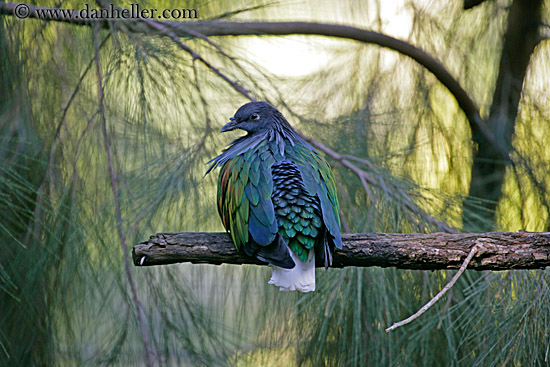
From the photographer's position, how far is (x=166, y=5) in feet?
6.80

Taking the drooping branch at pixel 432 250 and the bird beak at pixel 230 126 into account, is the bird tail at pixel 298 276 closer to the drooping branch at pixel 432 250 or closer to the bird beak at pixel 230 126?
the drooping branch at pixel 432 250

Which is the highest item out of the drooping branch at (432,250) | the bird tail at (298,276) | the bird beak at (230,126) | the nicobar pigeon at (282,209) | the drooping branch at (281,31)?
the drooping branch at (281,31)

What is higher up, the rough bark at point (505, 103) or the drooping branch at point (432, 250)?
the rough bark at point (505, 103)

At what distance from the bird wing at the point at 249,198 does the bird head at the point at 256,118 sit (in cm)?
14

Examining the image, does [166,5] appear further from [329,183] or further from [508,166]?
[508,166]

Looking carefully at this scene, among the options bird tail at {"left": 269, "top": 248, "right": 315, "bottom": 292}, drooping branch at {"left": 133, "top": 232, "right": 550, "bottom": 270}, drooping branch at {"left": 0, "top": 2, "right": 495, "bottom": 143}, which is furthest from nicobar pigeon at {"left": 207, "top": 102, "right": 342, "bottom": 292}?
drooping branch at {"left": 0, "top": 2, "right": 495, "bottom": 143}

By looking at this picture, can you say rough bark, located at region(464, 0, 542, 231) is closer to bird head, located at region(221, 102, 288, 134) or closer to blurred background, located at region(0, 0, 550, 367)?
blurred background, located at region(0, 0, 550, 367)

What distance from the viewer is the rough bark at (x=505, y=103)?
234 cm

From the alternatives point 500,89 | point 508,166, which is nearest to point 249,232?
point 508,166

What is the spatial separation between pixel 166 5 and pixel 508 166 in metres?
1.40

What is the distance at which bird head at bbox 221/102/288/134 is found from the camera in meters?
1.69

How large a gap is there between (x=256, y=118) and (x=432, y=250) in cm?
66

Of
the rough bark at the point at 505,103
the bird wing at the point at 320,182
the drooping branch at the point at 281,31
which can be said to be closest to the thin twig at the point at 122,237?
the drooping branch at the point at 281,31

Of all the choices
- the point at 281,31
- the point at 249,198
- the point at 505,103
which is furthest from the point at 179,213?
the point at 505,103
